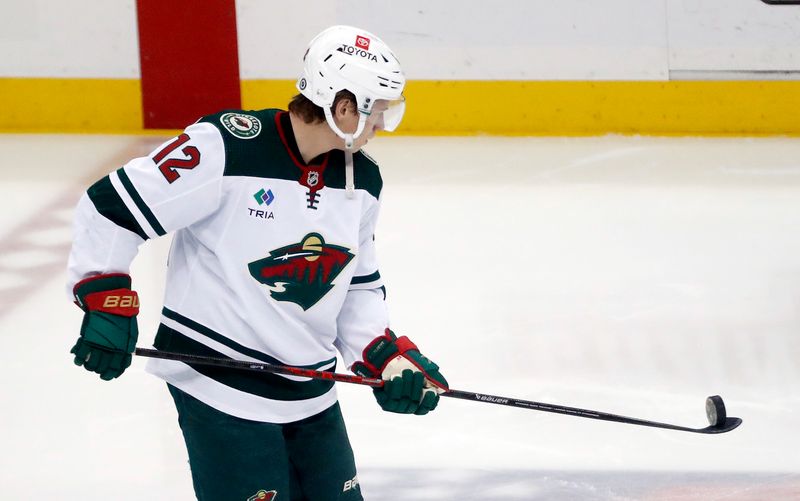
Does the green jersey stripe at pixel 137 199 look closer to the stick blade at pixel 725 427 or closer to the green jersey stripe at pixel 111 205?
the green jersey stripe at pixel 111 205

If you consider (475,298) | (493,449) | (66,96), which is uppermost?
(66,96)

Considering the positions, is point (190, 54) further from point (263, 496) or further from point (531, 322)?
point (263, 496)

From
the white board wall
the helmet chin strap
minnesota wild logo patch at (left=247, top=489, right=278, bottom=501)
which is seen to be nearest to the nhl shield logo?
the helmet chin strap

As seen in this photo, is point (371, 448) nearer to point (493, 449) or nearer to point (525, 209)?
point (493, 449)

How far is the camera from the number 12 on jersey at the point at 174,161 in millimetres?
2037

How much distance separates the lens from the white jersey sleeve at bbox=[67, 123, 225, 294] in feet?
6.68

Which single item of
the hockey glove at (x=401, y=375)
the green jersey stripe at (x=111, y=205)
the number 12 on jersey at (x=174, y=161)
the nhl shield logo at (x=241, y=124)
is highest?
the nhl shield logo at (x=241, y=124)

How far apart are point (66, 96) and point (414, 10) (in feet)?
5.57

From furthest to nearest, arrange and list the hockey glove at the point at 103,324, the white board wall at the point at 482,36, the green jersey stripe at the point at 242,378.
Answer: the white board wall at the point at 482,36 → the green jersey stripe at the point at 242,378 → the hockey glove at the point at 103,324

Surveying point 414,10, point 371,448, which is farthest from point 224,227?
point 414,10

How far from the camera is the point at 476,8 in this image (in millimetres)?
6117

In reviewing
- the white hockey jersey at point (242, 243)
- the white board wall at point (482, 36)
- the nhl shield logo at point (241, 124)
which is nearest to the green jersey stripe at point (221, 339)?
the white hockey jersey at point (242, 243)

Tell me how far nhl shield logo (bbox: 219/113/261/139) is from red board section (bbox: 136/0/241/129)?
4092 mm

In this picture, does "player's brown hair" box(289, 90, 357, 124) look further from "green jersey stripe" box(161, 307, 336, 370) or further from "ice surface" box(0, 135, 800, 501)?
"ice surface" box(0, 135, 800, 501)
